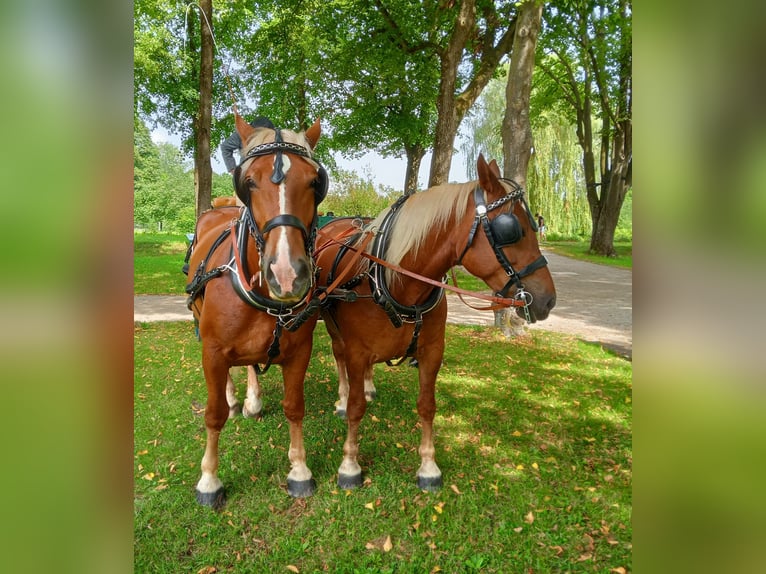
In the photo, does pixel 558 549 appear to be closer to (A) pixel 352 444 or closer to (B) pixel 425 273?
(A) pixel 352 444

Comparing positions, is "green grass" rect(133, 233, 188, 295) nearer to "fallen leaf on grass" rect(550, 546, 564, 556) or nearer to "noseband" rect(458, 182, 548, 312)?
"noseband" rect(458, 182, 548, 312)

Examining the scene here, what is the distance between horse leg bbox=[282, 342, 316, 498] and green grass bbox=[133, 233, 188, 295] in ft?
31.6

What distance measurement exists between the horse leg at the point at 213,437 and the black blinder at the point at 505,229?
6.84 ft

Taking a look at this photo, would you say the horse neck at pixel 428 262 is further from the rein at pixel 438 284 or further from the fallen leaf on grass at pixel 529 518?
the fallen leaf on grass at pixel 529 518

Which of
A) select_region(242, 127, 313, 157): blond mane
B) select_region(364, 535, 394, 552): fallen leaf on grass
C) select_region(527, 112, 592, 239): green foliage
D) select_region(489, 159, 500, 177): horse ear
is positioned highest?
select_region(527, 112, 592, 239): green foliage

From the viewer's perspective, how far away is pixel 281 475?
3623 millimetres

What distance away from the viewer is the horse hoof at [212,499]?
3.22 metres

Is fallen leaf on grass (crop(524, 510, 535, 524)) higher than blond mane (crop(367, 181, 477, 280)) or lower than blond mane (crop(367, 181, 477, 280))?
lower

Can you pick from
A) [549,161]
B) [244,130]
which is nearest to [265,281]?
[244,130]

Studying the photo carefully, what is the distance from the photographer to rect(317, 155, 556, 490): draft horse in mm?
2754

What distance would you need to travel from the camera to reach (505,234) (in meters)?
2.69

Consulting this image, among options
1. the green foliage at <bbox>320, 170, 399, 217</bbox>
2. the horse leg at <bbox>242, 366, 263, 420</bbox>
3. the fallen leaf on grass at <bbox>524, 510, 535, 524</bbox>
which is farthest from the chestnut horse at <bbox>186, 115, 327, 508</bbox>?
the green foliage at <bbox>320, 170, 399, 217</bbox>
